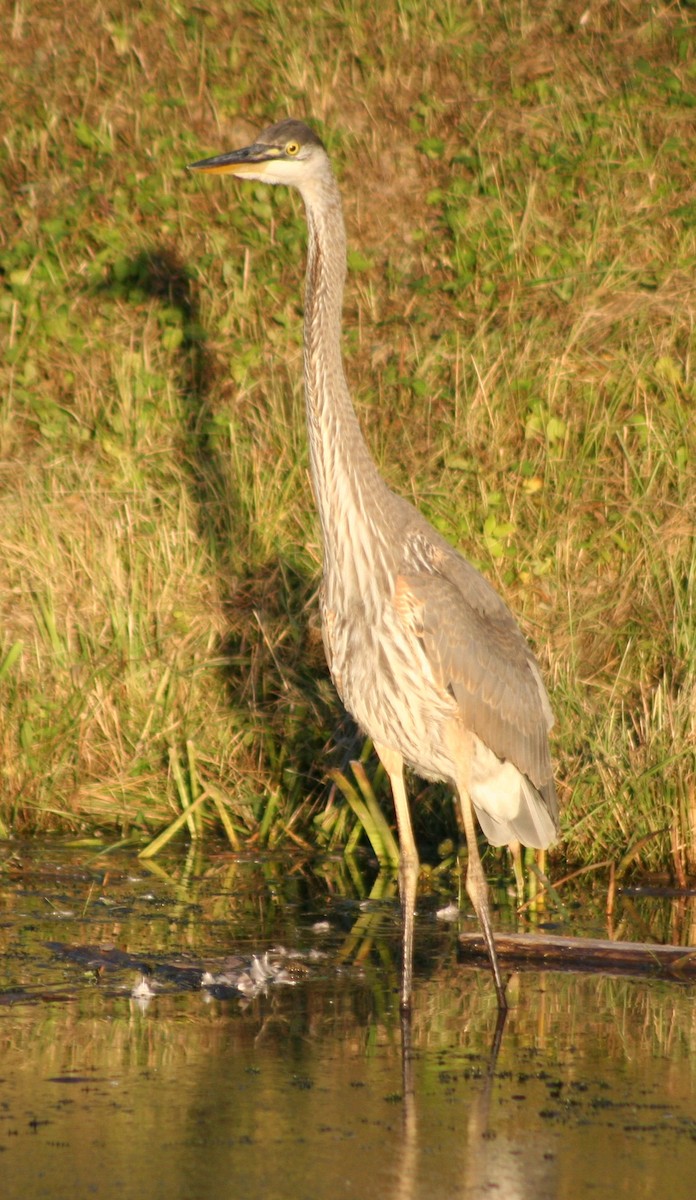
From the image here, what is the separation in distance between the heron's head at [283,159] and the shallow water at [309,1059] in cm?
262

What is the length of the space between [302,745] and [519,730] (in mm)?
1869

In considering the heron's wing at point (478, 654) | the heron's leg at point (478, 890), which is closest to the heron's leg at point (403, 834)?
the heron's leg at point (478, 890)

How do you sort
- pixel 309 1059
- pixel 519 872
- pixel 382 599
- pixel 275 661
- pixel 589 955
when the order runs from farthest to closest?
pixel 275 661 → pixel 519 872 → pixel 589 955 → pixel 382 599 → pixel 309 1059

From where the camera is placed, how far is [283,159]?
5578 mm

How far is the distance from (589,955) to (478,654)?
107 centimetres

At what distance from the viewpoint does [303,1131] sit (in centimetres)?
413

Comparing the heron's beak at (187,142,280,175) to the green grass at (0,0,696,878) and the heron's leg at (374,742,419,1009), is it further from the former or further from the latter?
the green grass at (0,0,696,878)

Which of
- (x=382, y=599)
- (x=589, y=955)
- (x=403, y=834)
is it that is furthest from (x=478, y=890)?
(x=382, y=599)

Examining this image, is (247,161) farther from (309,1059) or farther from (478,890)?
(309,1059)

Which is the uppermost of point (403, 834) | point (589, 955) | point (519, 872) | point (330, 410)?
point (330, 410)

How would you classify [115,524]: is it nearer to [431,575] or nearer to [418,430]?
[418,430]

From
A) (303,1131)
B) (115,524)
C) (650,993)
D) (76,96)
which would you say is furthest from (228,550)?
(76,96)

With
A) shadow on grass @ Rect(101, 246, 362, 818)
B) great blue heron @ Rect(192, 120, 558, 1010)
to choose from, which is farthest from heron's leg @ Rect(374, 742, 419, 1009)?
shadow on grass @ Rect(101, 246, 362, 818)

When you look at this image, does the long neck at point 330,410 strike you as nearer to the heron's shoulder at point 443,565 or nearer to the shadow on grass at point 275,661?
the heron's shoulder at point 443,565
